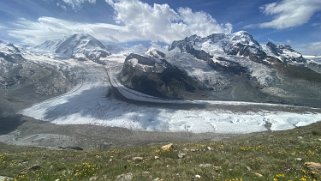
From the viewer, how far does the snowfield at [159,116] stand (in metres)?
104

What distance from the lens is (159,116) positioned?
118812 mm

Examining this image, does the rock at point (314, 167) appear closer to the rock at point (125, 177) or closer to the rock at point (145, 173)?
the rock at point (145, 173)

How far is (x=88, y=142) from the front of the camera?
86125 millimetres

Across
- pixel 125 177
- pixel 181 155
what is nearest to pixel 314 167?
pixel 181 155

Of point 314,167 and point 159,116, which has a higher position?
point 314,167

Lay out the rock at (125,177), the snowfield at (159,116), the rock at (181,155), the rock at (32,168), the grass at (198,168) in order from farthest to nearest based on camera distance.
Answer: the snowfield at (159,116) → the rock at (181,155) → the rock at (32,168) → the rock at (125,177) → the grass at (198,168)

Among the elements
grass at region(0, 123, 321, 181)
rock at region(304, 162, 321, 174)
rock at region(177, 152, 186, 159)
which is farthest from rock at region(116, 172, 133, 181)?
rock at region(304, 162, 321, 174)

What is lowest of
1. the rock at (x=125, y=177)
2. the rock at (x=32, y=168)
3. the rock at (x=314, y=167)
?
the rock at (x=32, y=168)

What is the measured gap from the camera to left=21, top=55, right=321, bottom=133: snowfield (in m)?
104

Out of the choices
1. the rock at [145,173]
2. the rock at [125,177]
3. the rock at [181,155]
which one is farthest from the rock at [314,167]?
the rock at [125,177]

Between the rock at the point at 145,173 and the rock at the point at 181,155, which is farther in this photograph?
the rock at the point at 181,155

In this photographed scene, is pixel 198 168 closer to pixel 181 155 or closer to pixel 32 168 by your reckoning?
pixel 181 155

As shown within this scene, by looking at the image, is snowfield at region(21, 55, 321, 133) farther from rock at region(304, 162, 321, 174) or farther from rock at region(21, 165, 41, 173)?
rock at region(304, 162, 321, 174)

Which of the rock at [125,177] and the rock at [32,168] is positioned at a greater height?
the rock at [125,177]
